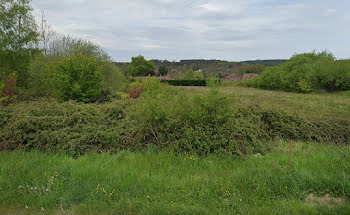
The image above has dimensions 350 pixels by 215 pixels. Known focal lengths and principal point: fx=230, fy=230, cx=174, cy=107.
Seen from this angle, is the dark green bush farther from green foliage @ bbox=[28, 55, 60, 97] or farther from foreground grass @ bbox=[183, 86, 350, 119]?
green foliage @ bbox=[28, 55, 60, 97]

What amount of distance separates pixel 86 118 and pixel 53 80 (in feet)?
14.9

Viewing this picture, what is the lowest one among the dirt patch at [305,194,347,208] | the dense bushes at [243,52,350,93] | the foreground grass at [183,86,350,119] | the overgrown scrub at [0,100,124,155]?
the dirt patch at [305,194,347,208]

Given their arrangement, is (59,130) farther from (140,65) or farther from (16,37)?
(140,65)

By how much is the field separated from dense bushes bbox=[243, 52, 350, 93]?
19272 millimetres

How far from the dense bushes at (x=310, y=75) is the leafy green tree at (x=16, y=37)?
21.9 meters

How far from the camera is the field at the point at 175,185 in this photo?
9.42 feet

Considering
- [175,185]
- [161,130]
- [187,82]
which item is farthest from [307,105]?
[187,82]

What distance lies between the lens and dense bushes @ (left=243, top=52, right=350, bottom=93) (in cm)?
1977

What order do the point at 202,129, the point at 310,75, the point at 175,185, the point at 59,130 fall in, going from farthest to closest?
1. the point at 310,75
2. the point at 59,130
3. the point at 202,129
4. the point at 175,185

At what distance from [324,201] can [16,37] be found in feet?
55.0

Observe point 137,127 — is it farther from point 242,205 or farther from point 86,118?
point 242,205

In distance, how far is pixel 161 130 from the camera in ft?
16.5

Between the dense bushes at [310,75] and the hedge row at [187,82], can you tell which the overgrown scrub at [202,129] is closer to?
the dense bushes at [310,75]

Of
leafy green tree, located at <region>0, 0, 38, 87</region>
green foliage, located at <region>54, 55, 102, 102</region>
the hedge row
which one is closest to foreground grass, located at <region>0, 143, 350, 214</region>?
green foliage, located at <region>54, 55, 102, 102</region>
